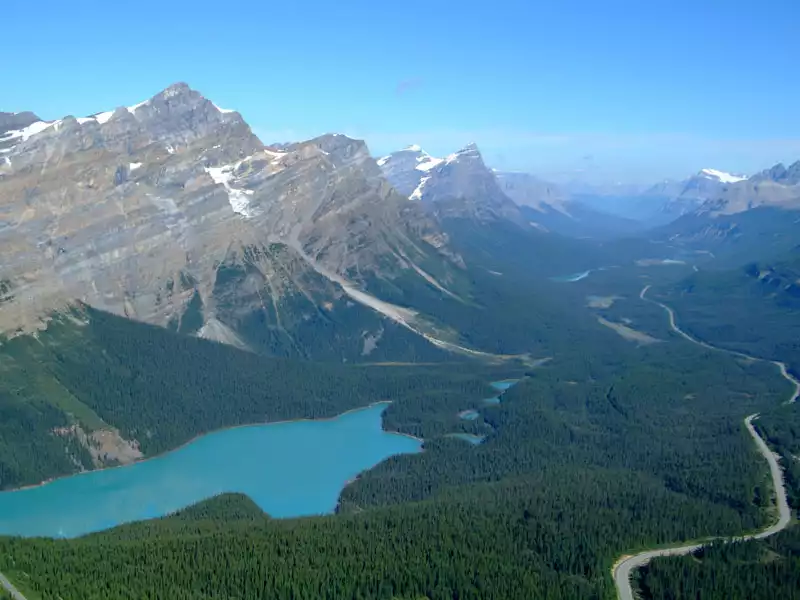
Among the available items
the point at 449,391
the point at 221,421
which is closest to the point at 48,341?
the point at 221,421

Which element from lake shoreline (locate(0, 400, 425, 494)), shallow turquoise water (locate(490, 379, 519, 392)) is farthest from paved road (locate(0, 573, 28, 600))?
shallow turquoise water (locate(490, 379, 519, 392))

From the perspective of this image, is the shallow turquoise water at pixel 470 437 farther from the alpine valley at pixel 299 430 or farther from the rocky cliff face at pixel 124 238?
the rocky cliff face at pixel 124 238

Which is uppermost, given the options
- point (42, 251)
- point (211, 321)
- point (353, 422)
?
point (42, 251)

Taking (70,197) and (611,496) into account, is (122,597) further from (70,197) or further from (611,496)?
(70,197)

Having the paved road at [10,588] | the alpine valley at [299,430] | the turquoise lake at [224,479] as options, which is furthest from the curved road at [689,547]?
the paved road at [10,588]

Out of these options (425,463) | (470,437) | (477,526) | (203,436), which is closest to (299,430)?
(203,436)
